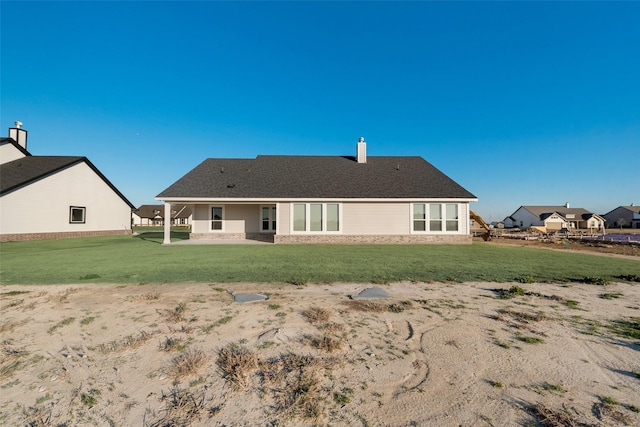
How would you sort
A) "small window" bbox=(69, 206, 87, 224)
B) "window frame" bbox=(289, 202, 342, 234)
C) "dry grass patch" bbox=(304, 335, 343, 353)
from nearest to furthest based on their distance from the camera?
1. "dry grass patch" bbox=(304, 335, 343, 353)
2. "window frame" bbox=(289, 202, 342, 234)
3. "small window" bbox=(69, 206, 87, 224)

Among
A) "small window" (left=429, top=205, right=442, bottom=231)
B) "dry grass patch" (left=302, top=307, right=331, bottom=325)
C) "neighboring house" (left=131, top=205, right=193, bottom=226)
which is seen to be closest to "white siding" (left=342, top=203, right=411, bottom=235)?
"small window" (left=429, top=205, right=442, bottom=231)

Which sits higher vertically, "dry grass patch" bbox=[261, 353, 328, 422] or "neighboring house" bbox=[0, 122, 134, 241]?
"neighboring house" bbox=[0, 122, 134, 241]

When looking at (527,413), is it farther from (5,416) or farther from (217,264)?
(217,264)

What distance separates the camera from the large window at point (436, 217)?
16406 mm

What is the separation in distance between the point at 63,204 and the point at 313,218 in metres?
→ 18.4

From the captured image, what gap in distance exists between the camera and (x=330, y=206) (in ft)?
54.1

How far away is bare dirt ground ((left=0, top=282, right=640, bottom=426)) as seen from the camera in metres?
2.20

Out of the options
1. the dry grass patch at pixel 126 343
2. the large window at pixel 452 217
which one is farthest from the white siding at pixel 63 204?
the large window at pixel 452 217

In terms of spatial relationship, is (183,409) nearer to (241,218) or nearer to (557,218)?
(241,218)

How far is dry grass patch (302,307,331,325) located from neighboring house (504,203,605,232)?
7142cm

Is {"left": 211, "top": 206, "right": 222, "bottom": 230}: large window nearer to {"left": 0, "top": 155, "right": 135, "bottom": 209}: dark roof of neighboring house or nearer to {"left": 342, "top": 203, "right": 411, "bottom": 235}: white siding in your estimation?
{"left": 342, "top": 203, "right": 411, "bottom": 235}: white siding

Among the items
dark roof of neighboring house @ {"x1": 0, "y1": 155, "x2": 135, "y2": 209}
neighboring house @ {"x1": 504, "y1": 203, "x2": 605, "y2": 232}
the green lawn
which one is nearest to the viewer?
the green lawn

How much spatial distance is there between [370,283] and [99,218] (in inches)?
982

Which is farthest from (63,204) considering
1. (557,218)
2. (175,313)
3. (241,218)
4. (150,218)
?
(557,218)
